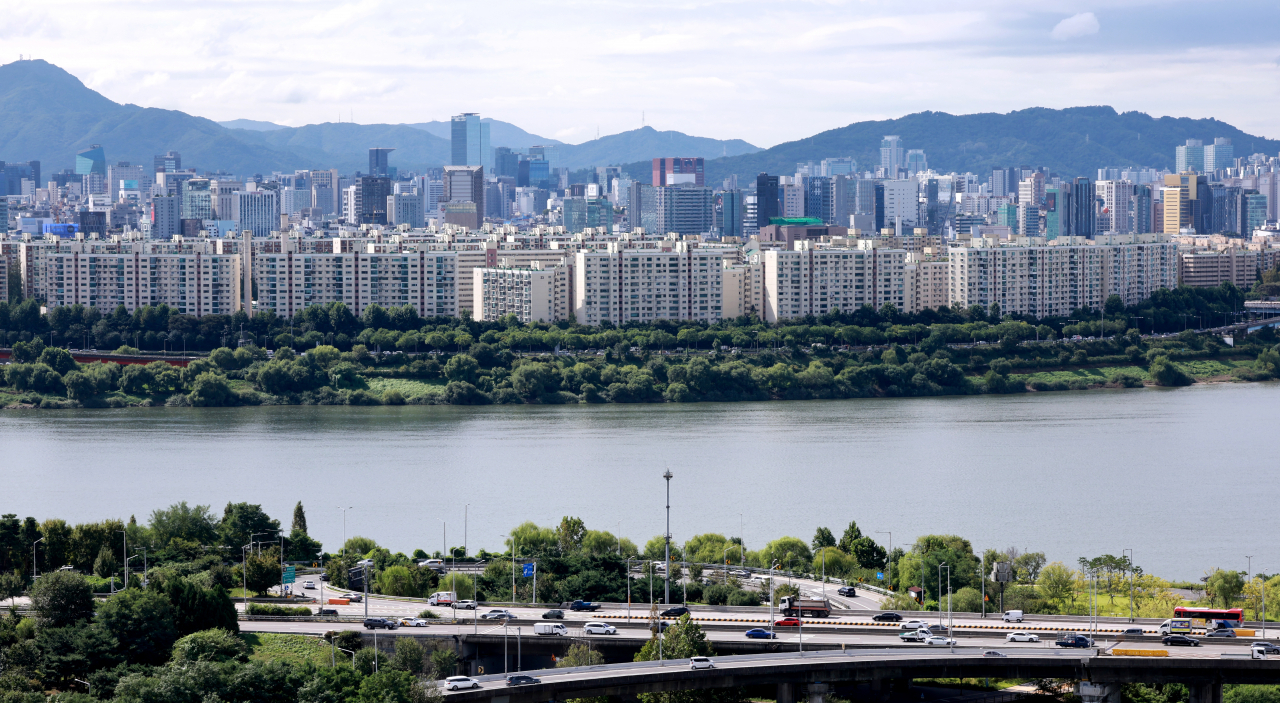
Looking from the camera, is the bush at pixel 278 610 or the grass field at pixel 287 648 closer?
the grass field at pixel 287 648

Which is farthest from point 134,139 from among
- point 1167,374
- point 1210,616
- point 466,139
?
point 1210,616

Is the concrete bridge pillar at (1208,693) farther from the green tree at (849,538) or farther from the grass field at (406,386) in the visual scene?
the grass field at (406,386)

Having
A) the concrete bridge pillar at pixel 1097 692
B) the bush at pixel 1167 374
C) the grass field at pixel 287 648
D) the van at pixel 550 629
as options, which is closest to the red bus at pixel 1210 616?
the concrete bridge pillar at pixel 1097 692

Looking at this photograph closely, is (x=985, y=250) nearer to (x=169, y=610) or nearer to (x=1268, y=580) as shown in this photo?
(x=1268, y=580)

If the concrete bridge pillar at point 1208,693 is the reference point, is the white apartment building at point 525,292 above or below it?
above

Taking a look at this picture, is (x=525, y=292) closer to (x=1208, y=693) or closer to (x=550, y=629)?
(x=550, y=629)

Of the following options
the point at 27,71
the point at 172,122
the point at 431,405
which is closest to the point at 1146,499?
the point at 431,405

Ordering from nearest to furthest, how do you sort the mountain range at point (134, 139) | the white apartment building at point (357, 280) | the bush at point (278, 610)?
the bush at point (278, 610) → the white apartment building at point (357, 280) → the mountain range at point (134, 139)
